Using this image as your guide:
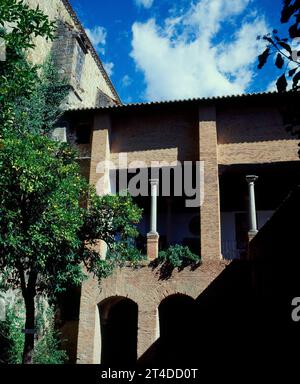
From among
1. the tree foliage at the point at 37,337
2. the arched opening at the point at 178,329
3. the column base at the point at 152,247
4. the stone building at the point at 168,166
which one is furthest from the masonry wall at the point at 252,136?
the tree foliage at the point at 37,337

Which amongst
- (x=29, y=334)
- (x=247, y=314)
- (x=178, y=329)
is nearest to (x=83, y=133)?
(x=178, y=329)

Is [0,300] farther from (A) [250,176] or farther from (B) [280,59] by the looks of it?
(B) [280,59]

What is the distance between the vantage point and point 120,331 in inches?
609

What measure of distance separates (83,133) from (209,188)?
595cm

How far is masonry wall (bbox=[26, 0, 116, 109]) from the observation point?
1742cm

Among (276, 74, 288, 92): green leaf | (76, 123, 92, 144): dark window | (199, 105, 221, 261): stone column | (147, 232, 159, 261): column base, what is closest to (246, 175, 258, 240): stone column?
(199, 105, 221, 261): stone column

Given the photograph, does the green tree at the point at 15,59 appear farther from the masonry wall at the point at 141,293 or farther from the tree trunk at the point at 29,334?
the masonry wall at the point at 141,293

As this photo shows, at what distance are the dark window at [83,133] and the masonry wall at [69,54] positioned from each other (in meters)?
1.23

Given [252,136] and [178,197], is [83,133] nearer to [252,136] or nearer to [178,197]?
[178,197]

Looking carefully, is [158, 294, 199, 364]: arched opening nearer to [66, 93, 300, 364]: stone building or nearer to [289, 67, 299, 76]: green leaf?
[66, 93, 300, 364]: stone building

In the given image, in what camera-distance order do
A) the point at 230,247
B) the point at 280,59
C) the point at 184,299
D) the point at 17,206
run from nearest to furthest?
the point at 280,59
the point at 17,206
the point at 184,299
the point at 230,247

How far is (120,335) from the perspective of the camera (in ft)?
50.7
